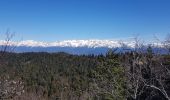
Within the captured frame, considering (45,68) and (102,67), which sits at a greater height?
(102,67)

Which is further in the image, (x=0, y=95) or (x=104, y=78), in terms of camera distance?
(x=104, y=78)

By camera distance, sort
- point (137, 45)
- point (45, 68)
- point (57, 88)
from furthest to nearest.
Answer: point (45, 68) → point (57, 88) → point (137, 45)

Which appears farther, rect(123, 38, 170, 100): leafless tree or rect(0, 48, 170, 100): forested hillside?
rect(0, 48, 170, 100): forested hillside

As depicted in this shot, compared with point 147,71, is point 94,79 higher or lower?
lower

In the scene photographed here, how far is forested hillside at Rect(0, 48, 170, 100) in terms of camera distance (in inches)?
833

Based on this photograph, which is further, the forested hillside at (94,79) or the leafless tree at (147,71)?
the forested hillside at (94,79)

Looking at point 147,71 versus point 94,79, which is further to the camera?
point 94,79

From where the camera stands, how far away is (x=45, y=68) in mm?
137250

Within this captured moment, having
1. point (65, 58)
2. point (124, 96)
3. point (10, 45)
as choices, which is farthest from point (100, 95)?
point (65, 58)

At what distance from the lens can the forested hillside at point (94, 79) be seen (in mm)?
21150

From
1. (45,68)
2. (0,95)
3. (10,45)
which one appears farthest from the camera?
(45,68)

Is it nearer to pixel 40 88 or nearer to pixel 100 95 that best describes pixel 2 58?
pixel 100 95

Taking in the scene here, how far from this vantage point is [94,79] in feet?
116

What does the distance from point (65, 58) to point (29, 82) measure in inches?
2383
